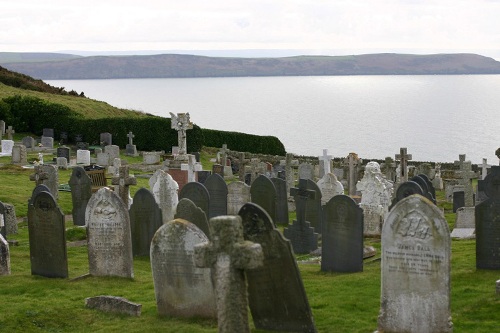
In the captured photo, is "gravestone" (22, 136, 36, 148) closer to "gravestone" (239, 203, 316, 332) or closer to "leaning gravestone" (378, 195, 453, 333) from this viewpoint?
"gravestone" (239, 203, 316, 332)

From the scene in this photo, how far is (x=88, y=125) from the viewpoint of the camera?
1767 inches

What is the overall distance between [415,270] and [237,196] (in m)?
11.7

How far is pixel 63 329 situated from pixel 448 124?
350ft

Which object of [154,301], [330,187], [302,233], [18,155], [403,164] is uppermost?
[18,155]

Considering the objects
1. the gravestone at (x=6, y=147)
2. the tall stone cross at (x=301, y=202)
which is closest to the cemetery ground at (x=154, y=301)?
the tall stone cross at (x=301, y=202)

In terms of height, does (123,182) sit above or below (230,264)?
above

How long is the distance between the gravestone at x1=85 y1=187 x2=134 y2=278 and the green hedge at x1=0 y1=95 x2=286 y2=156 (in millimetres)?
28579

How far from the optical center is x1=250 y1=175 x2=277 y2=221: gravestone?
21.5 metres

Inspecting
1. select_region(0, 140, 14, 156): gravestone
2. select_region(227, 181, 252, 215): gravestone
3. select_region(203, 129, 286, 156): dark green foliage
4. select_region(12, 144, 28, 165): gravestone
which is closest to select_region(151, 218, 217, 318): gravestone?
select_region(227, 181, 252, 215): gravestone

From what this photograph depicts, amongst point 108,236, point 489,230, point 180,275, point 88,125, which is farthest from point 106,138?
point 180,275

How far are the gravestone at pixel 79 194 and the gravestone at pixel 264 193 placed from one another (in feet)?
14.0

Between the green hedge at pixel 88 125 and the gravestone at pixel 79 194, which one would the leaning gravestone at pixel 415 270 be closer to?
the gravestone at pixel 79 194

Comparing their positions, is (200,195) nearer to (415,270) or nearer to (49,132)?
(415,270)

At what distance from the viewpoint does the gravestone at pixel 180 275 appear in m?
12.1
